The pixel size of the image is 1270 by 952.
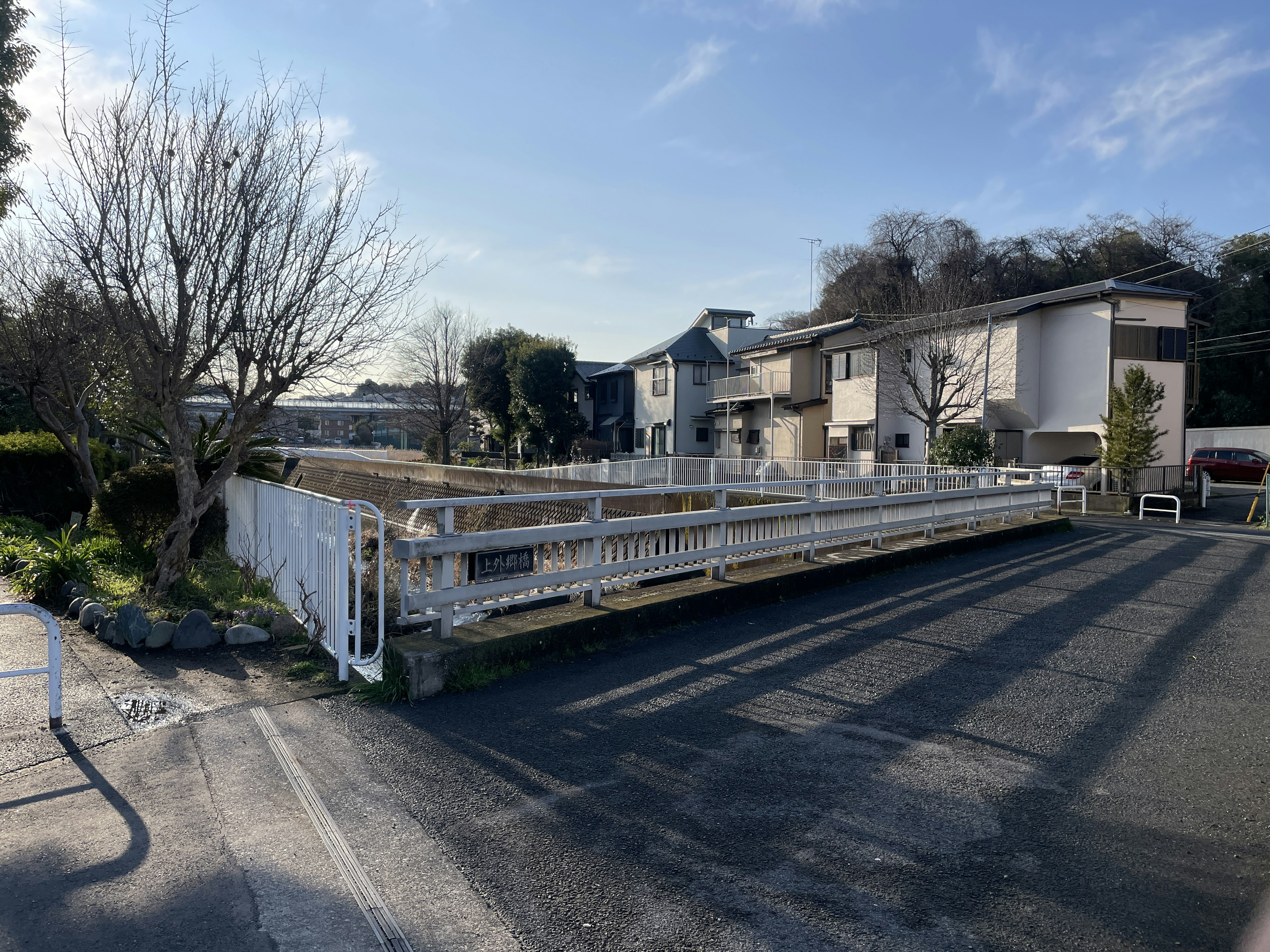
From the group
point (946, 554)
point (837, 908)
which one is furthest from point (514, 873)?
point (946, 554)

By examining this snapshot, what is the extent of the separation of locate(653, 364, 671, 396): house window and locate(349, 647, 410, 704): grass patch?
4239cm

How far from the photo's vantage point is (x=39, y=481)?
16281 mm

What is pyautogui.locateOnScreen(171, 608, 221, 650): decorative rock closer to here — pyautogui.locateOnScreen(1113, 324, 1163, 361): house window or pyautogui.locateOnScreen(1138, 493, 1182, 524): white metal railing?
pyautogui.locateOnScreen(1138, 493, 1182, 524): white metal railing

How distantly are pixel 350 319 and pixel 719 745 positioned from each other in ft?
22.9

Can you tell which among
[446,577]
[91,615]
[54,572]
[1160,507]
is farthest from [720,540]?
[1160,507]

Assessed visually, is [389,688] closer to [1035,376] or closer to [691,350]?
[1035,376]

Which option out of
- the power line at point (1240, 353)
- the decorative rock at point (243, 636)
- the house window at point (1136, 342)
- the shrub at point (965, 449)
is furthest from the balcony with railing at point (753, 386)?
the decorative rock at point (243, 636)

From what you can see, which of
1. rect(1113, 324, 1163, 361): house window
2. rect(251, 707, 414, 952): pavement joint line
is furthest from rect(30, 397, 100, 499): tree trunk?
rect(1113, 324, 1163, 361): house window

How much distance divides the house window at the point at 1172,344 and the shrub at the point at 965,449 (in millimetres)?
8518

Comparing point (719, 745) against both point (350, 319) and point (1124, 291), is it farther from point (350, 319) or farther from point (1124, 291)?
point (1124, 291)

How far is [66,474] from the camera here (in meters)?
16.7

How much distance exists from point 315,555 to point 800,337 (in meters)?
35.1

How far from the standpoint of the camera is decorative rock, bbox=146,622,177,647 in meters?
7.02

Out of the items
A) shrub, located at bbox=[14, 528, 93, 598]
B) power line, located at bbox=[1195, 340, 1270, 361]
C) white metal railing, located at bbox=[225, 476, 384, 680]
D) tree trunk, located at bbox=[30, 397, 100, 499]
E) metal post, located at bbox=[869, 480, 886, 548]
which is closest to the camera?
white metal railing, located at bbox=[225, 476, 384, 680]
